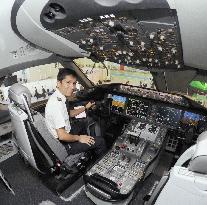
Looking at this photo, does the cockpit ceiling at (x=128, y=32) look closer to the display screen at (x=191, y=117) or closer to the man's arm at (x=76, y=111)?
the display screen at (x=191, y=117)

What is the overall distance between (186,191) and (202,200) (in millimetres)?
86

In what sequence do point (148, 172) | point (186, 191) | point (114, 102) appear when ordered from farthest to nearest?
point (114, 102) < point (148, 172) < point (186, 191)

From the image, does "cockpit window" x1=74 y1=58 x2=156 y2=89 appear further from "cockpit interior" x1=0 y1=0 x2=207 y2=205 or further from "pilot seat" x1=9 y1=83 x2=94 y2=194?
"pilot seat" x1=9 y1=83 x2=94 y2=194

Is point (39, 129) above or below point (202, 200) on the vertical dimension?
below

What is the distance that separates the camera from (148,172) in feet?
9.29

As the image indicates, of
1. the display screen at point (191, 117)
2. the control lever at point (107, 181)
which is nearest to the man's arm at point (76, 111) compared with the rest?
the control lever at point (107, 181)

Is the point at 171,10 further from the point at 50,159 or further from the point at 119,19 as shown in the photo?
the point at 50,159

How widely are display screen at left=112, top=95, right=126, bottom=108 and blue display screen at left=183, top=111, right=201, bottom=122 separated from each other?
2.58 ft

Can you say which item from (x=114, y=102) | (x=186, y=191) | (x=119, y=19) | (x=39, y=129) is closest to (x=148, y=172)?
(x=114, y=102)

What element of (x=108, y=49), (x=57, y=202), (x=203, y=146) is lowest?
(x=57, y=202)

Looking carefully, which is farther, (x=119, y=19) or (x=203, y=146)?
(x=119, y=19)

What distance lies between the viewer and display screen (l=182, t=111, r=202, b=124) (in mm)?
2799

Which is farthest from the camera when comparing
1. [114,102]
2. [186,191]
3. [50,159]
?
[114,102]

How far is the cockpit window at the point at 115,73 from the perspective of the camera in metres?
3.07
